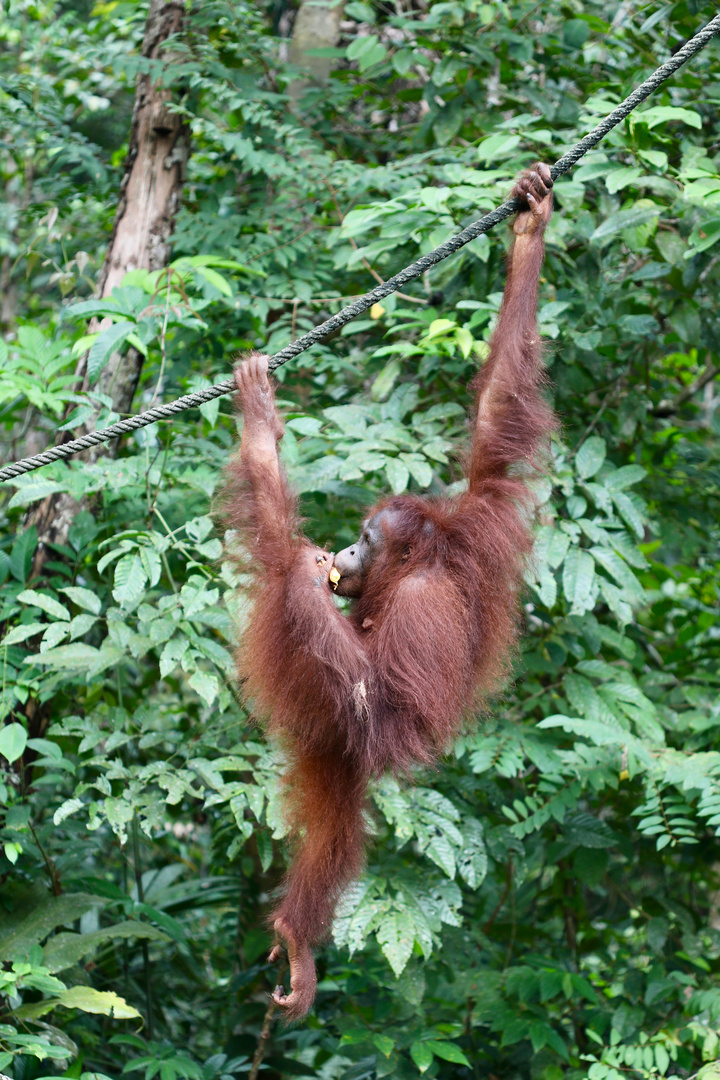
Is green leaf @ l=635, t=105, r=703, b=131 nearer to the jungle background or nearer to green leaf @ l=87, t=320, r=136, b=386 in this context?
the jungle background

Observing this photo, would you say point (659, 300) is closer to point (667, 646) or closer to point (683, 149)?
point (683, 149)

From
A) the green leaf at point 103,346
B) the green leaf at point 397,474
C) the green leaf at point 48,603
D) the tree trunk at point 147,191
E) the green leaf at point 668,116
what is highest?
the green leaf at point 668,116

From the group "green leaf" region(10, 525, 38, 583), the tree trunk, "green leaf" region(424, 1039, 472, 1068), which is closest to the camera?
"green leaf" region(424, 1039, 472, 1068)

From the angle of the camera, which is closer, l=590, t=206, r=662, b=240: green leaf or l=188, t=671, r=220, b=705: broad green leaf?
l=188, t=671, r=220, b=705: broad green leaf

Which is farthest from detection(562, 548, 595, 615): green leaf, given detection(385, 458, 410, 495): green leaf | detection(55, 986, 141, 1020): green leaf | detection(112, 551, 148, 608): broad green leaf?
detection(55, 986, 141, 1020): green leaf

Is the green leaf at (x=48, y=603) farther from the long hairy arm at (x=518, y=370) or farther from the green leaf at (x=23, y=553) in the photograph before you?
the long hairy arm at (x=518, y=370)

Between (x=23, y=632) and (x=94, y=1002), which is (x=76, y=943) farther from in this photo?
(x=23, y=632)

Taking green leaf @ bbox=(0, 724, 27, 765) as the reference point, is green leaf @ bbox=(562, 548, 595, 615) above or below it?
above

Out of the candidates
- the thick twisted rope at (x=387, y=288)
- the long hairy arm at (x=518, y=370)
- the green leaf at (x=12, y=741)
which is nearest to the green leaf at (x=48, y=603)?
the green leaf at (x=12, y=741)

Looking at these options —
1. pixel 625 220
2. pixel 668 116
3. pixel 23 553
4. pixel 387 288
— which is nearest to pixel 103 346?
pixel 23 553

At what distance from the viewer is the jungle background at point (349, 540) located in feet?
9.36

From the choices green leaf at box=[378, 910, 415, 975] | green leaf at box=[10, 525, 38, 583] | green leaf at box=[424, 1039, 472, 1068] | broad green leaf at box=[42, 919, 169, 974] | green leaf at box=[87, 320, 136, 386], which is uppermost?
green leaf at box=[87, 320, 136, 386]

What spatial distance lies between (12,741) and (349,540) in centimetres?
141

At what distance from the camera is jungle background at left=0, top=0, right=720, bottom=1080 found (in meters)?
2.85
